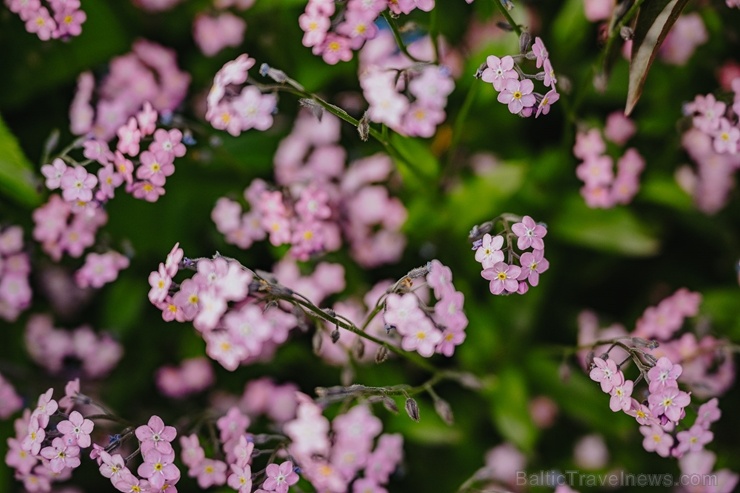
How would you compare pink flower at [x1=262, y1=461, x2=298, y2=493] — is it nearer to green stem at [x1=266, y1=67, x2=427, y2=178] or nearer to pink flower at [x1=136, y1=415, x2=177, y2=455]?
pink flower at [x1=136, y1=415, x2=177, y2=455]

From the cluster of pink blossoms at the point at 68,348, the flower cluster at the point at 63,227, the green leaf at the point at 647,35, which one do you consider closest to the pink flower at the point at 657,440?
the green leaf at the point at 647,35

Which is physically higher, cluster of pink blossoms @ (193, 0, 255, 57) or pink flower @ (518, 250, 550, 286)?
cluster of pink blossoms @ (193, 0, 255, 57)

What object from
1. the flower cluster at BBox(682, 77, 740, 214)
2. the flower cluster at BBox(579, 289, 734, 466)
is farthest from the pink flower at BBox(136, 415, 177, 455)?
the flower cluster at BBox(682, 77, 740, 214)

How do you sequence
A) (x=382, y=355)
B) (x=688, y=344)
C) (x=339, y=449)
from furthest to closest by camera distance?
1. (x=688, y=344)
2. (x=339, y=449)
3. (x=382, y=355)

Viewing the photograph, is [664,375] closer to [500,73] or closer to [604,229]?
[500,73]

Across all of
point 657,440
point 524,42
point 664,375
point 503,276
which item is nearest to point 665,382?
point 664,375

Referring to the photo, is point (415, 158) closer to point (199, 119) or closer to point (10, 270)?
point (199, 119)

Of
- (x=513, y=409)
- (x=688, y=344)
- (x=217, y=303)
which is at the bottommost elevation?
(x=217, y=303)
